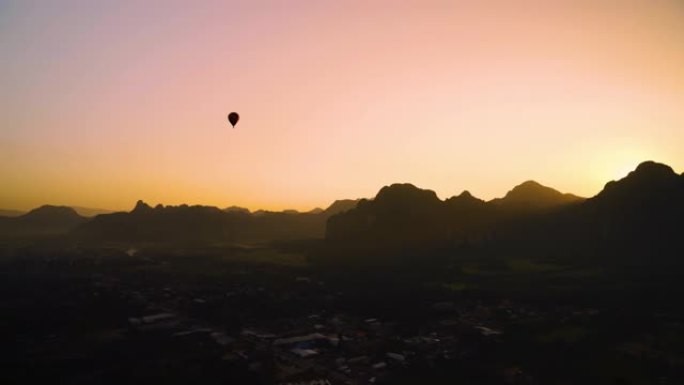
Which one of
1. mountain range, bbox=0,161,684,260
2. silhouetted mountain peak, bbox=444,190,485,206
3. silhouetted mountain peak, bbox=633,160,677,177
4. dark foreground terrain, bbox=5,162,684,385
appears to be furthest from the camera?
silhouetted mountain peak, bbox=444,190,485,206

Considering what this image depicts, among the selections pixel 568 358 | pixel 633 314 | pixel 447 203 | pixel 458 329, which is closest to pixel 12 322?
pixel 458 329

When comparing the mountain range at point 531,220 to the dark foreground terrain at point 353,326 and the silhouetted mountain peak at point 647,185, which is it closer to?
the silhouetted mountain peak at point 647,185

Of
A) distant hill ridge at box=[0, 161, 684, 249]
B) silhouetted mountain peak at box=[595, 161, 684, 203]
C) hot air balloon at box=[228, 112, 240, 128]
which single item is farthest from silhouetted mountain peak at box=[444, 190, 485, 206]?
hot air balloon at box=[228, 112, 240, 128]

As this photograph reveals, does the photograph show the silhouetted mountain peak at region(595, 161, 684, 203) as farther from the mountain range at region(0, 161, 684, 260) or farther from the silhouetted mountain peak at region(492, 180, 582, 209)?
the silhouetted mountain peak at region(492, 180, 582, 209)

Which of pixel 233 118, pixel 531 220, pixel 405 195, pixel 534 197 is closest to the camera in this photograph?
pixel 233 118

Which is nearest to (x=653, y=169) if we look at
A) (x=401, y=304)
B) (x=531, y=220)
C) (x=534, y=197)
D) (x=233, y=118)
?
(x=531, y=220)

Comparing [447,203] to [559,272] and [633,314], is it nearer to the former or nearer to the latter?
[559,272]

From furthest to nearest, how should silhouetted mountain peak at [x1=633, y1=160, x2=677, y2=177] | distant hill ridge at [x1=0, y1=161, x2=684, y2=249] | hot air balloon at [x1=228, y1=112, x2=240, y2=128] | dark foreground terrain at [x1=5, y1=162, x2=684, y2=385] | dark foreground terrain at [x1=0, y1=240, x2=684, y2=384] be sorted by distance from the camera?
silhouetted mountain peak at [x1=633, y1=160, x2=677, y2=177], distant hill ridge at [x1=0, y1=161, x2=684, y2=249], hot air balloon at [x1=228, y1=112, x2=240, y2=128], dark foreground terrain at [x1=5, y1=162, x2=684, y2=385], dark foreground terrain at [x1=0, y1=240, x2=684, y2=384]

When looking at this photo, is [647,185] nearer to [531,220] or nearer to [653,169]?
A: [653,169]

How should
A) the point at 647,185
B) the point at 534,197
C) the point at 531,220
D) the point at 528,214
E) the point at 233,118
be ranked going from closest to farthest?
the point at 233,118
the point at 647,185
the point at 531,220
the point at 528,214
the point at 534,197
